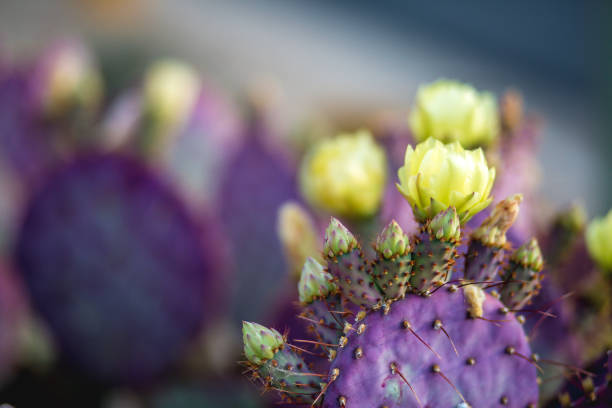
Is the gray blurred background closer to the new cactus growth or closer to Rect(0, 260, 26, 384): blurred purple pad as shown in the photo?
Rect(0, 260, 26, 384): blurred purple pad

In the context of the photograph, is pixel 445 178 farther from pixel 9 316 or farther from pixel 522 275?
pixel 9 316

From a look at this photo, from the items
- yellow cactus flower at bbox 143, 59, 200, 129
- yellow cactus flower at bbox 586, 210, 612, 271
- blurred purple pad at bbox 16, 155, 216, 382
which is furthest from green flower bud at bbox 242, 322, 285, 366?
yellow cactus flower at bbox 143, 59, 200, 129

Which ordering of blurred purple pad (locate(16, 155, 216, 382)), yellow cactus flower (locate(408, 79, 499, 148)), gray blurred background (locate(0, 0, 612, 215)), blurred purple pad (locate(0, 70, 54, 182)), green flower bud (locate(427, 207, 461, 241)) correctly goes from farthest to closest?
1. gray blurred background (locate(0, 0, 612, 215))
2. blurred purple pad (locate(0, 70, 54, 182))
3. blurred purple pad (locate(16, 155, 216, 382))
4. yellow cactus flower (locate(408, 79, 499, 148))
5. green flower bud (locate(427, 207, 461, 241))

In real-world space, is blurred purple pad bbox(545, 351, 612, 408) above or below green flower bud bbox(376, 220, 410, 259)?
below

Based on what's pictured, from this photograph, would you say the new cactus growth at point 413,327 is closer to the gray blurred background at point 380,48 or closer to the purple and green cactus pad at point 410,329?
the purple and green cactus pad at point 410,329

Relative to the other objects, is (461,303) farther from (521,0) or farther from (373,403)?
(521,0)

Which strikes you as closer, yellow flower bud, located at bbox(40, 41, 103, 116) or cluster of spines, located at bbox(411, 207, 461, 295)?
cluster of spines, located at bbox(411, 207, 461, 295)

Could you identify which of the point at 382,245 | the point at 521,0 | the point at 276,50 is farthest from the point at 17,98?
the point at 521,0
